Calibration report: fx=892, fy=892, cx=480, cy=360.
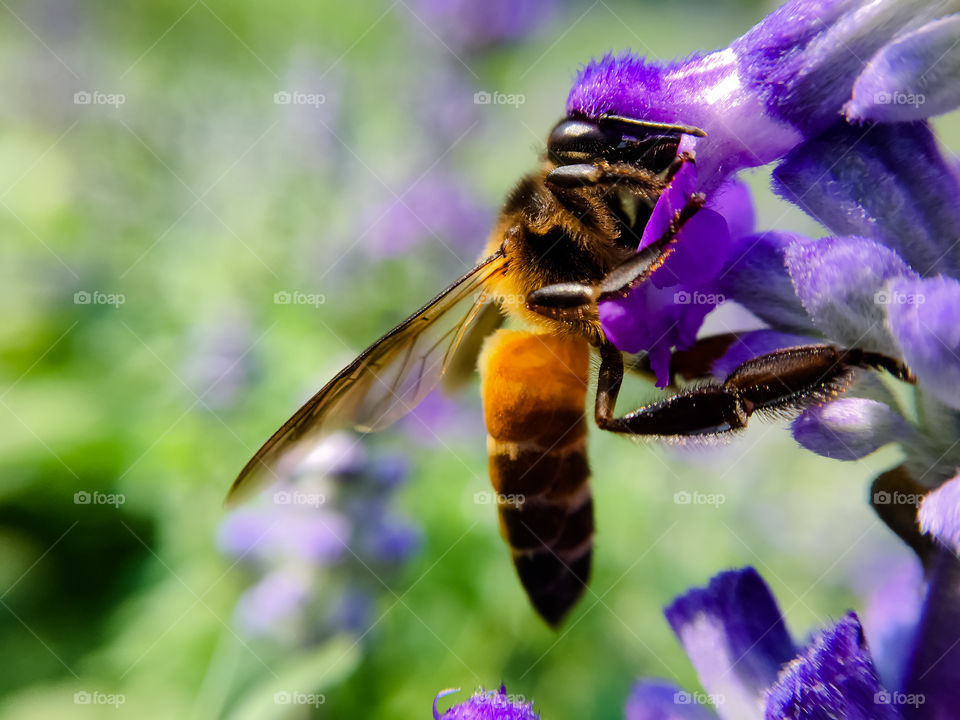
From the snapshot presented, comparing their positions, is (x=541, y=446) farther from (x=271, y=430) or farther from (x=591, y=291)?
(x=271, y=430)

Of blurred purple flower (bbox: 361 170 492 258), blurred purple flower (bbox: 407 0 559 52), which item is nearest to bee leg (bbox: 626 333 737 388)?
blurred purple flower (bbox: 361 170 492 258)

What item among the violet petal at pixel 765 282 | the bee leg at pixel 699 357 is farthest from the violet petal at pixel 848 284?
the bee leg at pixel 699 357

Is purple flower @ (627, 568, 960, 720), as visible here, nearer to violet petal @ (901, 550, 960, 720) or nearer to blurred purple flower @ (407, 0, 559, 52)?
violet petal @ (901, 550, 960, 720)

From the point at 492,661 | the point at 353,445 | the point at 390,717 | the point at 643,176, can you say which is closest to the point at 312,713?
the point at 390,717

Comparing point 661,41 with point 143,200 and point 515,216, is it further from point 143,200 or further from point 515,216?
point 515,216

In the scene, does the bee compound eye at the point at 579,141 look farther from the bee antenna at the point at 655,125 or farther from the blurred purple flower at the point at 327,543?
the blurred purple flower at the point at 327,543

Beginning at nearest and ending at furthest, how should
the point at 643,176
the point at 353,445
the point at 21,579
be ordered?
the point at 643,176, the point at 353,445, the point at 21,579
